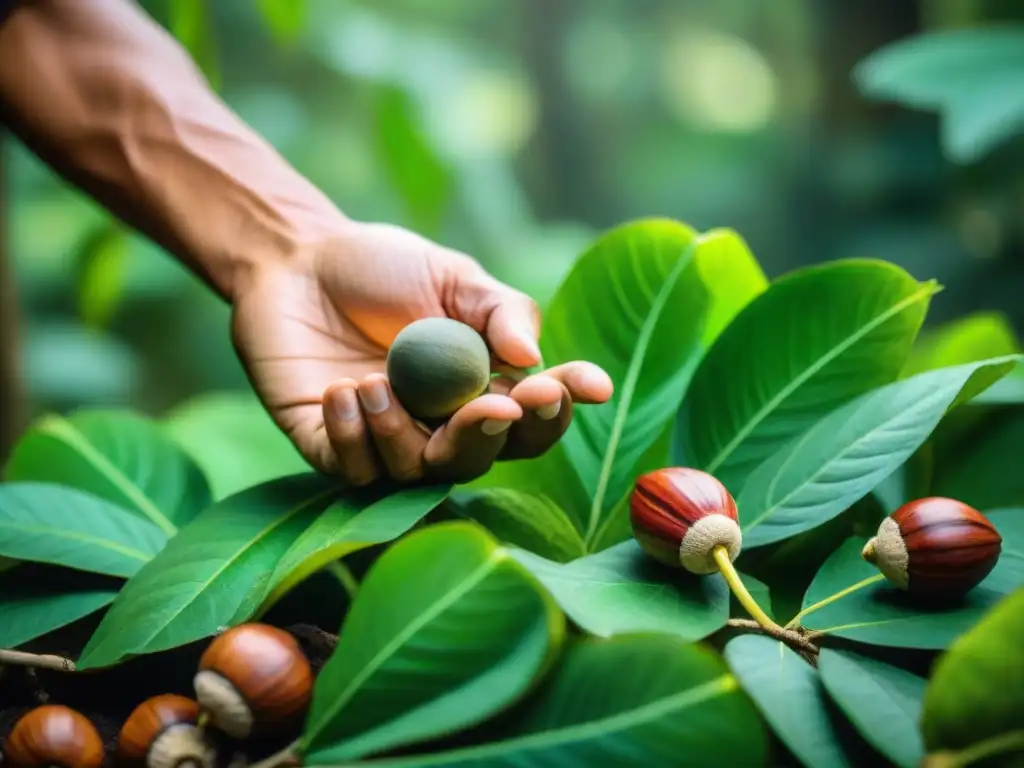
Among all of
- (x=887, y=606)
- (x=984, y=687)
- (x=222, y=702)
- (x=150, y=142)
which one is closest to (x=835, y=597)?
(x=887, y=606)

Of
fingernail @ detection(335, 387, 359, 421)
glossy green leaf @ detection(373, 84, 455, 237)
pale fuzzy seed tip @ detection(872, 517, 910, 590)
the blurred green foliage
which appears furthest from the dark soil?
glossy green leaf @ detection(373, 84, 455, 237)

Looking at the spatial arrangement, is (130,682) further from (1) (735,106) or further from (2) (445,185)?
(1) (735,106)

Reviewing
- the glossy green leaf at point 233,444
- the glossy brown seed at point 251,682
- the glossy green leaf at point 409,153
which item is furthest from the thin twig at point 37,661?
the glossy green leaf at point 409,153

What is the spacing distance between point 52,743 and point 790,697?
39 cm

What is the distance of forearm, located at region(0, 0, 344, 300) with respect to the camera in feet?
2.73

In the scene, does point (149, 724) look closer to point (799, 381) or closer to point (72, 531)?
point (72, 531)

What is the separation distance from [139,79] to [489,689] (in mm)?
702

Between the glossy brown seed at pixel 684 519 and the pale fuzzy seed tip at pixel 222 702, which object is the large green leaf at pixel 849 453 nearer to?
the glossy brown seed at pixel 684 519

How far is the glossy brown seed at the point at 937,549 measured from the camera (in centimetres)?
52

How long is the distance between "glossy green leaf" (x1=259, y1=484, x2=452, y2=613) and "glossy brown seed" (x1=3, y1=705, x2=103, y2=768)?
4.6 inches

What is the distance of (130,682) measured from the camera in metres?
Result: 0.60

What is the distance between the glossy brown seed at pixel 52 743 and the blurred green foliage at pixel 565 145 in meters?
0.83

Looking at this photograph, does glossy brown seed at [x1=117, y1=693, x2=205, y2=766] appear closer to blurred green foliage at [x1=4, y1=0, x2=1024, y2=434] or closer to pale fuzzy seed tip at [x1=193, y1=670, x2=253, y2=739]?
pale fuzzy seed tip at [x1=193, y1=670, x2=253, y2=739]

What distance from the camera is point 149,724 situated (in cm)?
51
